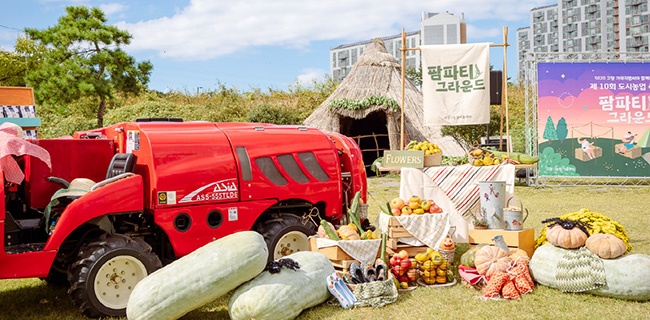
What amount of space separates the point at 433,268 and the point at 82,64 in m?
22.7

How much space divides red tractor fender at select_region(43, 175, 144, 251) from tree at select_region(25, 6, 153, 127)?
2061cm

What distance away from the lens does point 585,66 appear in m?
20.1

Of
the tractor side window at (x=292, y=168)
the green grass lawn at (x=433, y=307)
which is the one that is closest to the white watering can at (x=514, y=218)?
the green grass lawn at (x=433, y=307)

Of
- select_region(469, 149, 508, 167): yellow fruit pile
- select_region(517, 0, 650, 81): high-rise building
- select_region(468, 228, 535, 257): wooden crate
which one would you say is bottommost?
select_region(468, 228, 535, 257): wooden crate

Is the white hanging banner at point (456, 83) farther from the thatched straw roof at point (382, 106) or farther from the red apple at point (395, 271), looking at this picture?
the thatched straw roof at point (382, 106)

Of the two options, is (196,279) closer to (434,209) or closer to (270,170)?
(270,170)

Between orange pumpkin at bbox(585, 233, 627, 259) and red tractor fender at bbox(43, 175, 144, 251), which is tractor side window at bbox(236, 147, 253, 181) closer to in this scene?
red tractor fender at bbox(43, 175, 144, 251)

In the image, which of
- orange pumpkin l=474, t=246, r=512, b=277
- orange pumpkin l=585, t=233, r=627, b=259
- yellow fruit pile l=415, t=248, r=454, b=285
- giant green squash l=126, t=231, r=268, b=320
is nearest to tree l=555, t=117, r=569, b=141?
orange pumpkin l=474, t=246, r=512, b=277

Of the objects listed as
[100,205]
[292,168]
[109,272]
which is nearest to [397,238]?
[292,168]

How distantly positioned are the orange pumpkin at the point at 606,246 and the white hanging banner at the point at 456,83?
350 cm

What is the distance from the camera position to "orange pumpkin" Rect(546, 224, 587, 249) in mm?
6660

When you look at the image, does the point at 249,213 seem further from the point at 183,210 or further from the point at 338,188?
the point at 338,188

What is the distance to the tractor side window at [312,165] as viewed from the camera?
7391 millimetres

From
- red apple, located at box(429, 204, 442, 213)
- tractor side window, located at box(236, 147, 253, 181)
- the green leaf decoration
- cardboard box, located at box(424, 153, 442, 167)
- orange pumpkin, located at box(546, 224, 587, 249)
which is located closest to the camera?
orange pumpkin, located at box(546, 224, 587, 249)
